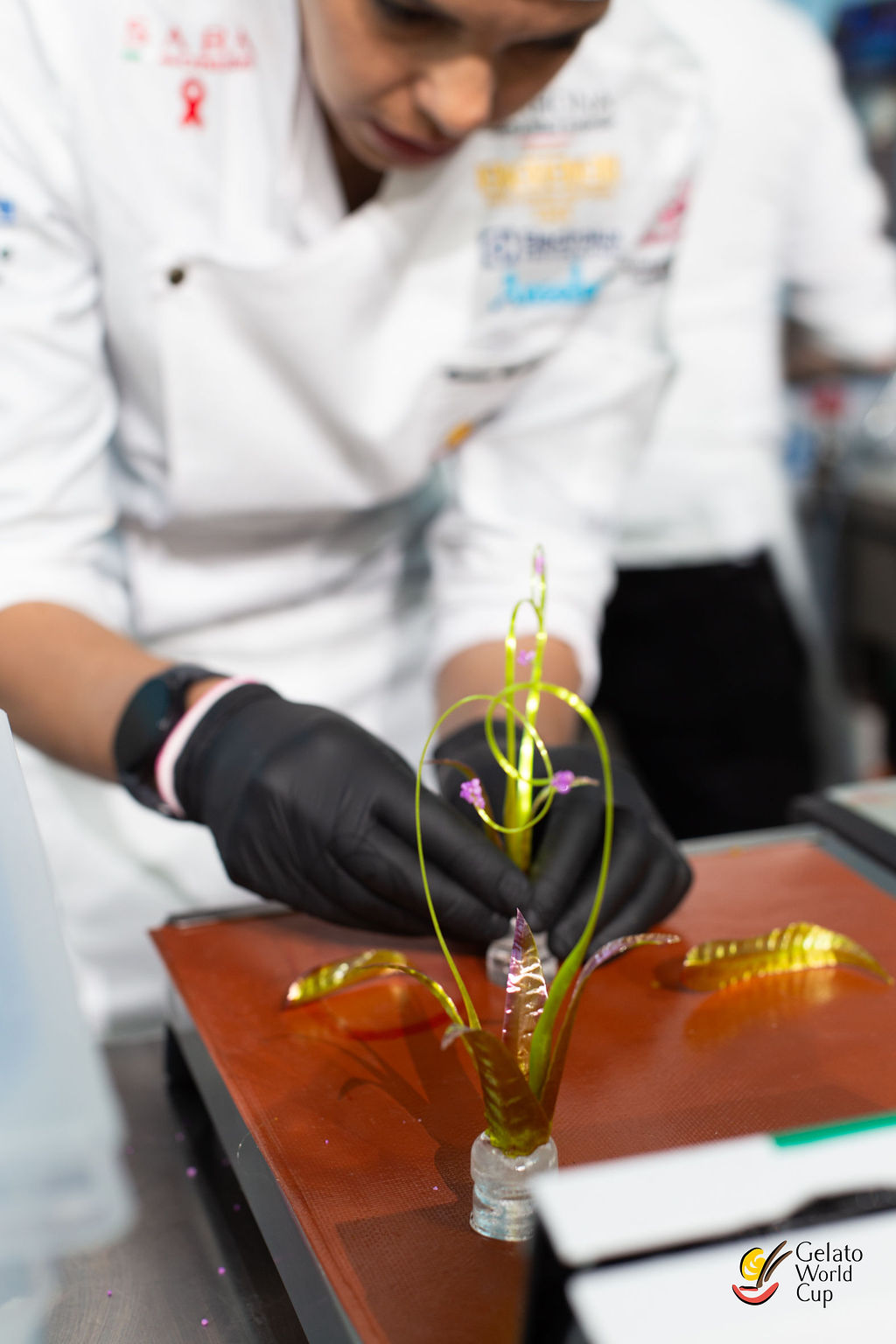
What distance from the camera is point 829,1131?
52cm

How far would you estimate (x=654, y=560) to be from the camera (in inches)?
92.6

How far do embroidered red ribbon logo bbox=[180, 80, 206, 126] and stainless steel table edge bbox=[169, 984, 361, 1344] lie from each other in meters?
0.73

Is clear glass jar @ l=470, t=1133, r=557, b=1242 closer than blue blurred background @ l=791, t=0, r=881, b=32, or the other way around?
clear glass jar @ l=470, t=1133, r=557, b=1242

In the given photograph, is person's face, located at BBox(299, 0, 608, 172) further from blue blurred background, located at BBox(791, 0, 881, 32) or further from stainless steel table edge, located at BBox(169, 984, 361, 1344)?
blue blurred background, located at BBox(791, 0, 881, 32)

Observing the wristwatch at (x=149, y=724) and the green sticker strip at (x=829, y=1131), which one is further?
the wristwatch at (x=149, y=724)

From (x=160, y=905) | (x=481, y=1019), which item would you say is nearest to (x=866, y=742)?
(x=160, y=905)

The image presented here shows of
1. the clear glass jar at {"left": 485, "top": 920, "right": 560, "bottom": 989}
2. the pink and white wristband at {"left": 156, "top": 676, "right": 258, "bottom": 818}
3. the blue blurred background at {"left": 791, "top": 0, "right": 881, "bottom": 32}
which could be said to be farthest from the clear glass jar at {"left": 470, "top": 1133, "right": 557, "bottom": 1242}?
the blue blurred background at {"left": 791, "top": 0, "right": 881, "bottom": 32}

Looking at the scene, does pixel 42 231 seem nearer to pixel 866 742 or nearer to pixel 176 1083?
pixel 176 1083

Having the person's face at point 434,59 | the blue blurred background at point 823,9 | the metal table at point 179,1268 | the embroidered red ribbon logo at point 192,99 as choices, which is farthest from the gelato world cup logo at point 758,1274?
the blue blurred background at point 823,9

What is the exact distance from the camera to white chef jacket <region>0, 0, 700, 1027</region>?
1062 mm

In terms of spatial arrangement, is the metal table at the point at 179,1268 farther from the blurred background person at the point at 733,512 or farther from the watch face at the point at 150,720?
the blurred background person at the point at 733,512

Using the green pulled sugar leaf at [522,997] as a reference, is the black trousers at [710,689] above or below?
below

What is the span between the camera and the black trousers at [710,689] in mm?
2348

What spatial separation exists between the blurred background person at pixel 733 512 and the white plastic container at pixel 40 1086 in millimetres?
1847
